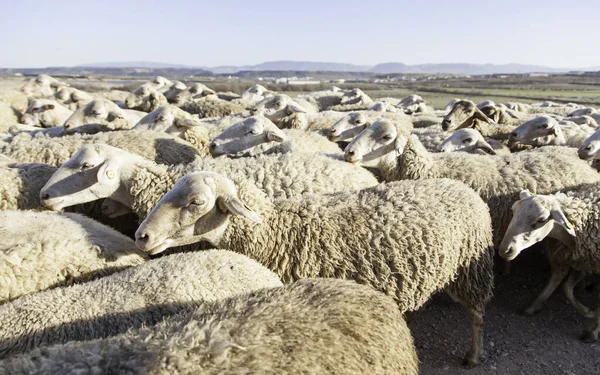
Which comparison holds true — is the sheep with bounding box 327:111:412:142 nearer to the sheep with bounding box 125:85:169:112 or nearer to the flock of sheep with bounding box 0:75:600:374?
the flock of sheep with bounding box 0:75:600:374

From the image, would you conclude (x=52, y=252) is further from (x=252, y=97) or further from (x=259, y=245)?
(x=252, y=97)

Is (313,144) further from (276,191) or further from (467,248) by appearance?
(467,248)

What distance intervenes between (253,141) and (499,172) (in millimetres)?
3173

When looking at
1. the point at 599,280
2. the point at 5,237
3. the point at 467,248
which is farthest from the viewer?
the point at 599,280

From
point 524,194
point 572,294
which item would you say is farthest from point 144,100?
point 572,294

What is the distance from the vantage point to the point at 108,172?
4574mm

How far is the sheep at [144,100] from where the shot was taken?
1073cm

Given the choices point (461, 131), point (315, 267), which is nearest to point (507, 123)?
point (461, 131)

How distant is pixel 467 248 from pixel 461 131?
3.65 m

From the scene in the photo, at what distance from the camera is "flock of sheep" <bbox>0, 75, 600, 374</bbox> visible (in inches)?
85.5

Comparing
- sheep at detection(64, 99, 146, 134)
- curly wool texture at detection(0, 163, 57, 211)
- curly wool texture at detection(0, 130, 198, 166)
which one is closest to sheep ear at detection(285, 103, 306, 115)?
sheep at detection(64, 99, 146, 134)

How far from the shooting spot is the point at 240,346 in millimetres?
2020

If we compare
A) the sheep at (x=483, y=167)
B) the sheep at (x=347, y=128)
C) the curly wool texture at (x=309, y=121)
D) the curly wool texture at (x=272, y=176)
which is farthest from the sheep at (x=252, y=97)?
the curly wool texture at (x=272, y=176)

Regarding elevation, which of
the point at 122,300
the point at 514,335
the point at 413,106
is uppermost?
the point at 413,106
